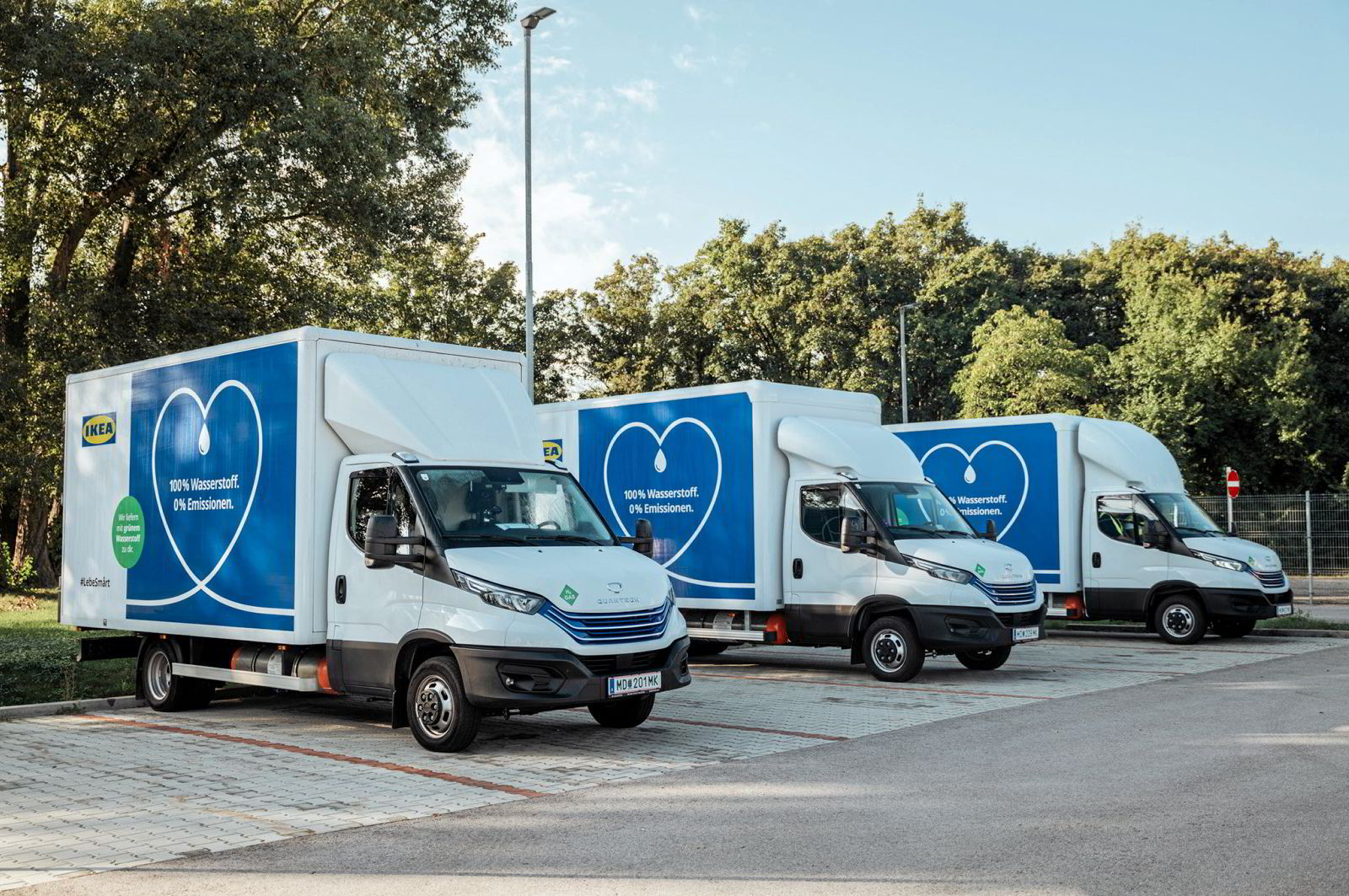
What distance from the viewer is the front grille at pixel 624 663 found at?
9.07 m

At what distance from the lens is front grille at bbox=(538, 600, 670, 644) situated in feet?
29.4

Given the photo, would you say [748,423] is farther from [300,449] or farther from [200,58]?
[200,58]

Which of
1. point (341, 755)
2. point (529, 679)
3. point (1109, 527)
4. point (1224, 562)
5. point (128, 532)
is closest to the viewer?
point (529, 679)

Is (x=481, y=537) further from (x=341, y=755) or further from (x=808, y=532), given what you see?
(x=808, y=532)

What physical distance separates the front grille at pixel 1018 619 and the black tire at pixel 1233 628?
16.5ft

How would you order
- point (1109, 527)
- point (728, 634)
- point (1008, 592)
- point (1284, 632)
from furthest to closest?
1. point (1284, 632)
2. point (1109, 527)
3. point (728, 634)
4. point (1008, 592)

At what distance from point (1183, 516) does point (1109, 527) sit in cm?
103

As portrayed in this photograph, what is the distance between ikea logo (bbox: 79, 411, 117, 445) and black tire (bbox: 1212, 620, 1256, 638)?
14357 mm

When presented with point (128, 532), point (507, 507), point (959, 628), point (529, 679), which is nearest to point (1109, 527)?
point (959, 628)

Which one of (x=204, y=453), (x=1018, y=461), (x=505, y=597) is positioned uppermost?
(x=1018, y=461)

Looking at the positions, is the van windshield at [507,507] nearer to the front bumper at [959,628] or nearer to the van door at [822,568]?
the van door at [822,568]

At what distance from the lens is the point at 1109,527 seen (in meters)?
17.9

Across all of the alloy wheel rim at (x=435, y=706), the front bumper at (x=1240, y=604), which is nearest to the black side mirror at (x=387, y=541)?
the alloy wheel rim at (x=435, y=706)

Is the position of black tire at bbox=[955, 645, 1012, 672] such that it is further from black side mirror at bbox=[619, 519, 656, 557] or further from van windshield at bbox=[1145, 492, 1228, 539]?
black side mirror at bbox=[619, 519, 656, 557]
